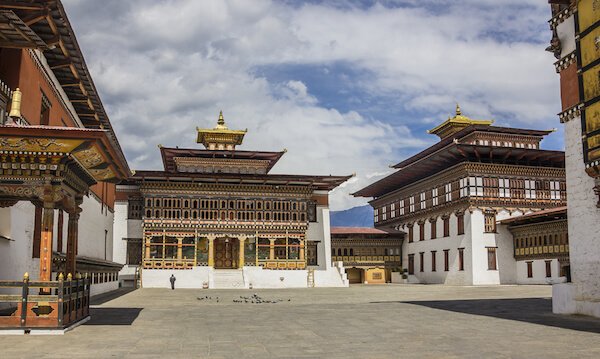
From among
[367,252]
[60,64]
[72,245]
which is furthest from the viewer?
[367,252]

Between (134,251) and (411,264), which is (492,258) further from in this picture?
(134,251)

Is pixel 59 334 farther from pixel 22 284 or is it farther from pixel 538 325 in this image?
pixel 538 325

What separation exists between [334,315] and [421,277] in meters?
40.1

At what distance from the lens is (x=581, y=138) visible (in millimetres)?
18047

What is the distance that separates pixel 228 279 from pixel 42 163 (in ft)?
111

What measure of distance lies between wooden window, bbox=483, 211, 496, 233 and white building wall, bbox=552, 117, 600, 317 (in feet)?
98.1

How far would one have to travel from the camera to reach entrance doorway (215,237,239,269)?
2029 inches

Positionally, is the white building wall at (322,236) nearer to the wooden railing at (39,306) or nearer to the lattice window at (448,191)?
the lattice window at (448,191)

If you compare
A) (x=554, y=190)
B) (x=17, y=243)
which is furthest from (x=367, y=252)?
(x=17, y=243)

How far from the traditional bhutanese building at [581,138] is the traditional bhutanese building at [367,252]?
133ft

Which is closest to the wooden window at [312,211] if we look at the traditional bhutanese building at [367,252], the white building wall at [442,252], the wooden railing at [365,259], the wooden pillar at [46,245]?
the traditional bhutanese building at [367,252]

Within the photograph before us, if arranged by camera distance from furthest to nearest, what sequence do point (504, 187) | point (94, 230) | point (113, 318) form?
point (504, 187), point (94, 230), point (113, 318)

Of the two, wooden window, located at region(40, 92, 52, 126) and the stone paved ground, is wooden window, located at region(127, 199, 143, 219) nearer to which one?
wooden window, located at region(40, 92, 52, 126)

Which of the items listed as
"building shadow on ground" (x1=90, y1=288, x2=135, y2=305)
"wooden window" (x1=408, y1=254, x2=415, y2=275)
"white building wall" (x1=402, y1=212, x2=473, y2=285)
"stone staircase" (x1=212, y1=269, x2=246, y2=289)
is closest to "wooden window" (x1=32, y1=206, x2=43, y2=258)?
"building shadow on ground" (x1=90, y1=288, x2=135, y2=305)
